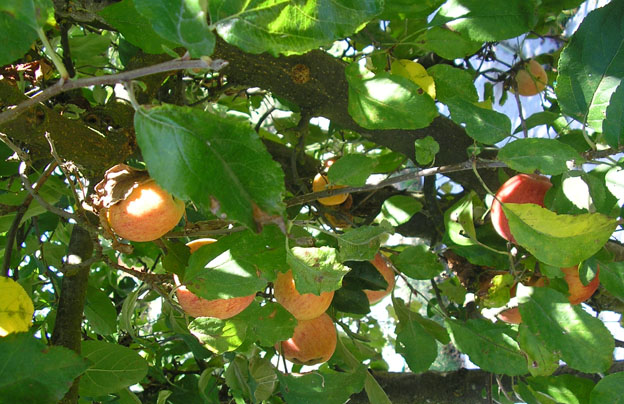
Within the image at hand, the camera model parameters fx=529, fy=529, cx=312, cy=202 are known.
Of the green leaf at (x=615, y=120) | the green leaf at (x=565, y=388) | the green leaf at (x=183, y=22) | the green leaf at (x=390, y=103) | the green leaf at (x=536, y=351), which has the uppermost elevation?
the green leaf at (x=183, y=22)

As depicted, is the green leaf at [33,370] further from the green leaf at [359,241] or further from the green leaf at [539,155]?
the green leaf at [539,155]

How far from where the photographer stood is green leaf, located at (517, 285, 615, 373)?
0.66 metres

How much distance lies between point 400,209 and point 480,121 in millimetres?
325

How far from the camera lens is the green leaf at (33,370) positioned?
0.44 metres

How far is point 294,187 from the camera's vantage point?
108cm

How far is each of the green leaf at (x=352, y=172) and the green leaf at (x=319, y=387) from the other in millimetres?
313

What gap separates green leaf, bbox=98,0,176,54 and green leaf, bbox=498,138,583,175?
38 cm

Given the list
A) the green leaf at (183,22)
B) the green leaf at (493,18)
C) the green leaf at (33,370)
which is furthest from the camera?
the green leaf at (493,18)

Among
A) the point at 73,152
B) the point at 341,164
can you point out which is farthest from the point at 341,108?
the point at 73,152

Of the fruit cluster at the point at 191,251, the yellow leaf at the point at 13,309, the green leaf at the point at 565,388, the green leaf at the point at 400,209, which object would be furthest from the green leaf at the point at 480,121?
the yellow leaf at the point at 13,309

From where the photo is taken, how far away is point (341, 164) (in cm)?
73

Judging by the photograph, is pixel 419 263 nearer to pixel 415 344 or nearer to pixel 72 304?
→ pixel 415 344

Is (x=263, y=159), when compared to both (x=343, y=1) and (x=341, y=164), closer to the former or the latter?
(x=343, y=1)

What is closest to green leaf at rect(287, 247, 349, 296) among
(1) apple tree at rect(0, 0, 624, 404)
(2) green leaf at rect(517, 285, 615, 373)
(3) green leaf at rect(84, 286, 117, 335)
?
(1) apple tree at rect(0, 0, 624, 404)
